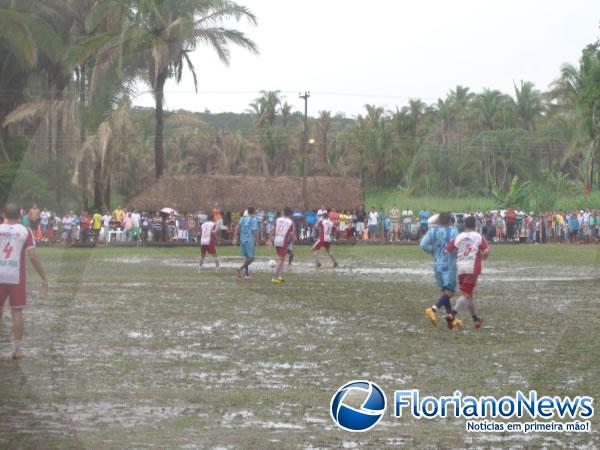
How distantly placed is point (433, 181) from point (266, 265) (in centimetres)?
5217

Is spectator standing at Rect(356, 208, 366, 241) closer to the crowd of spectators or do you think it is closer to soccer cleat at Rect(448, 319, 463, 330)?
the crowd of spectators

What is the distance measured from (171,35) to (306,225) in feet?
35.0

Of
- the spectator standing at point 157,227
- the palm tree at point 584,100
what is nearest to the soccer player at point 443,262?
the palm tree at point 584,100

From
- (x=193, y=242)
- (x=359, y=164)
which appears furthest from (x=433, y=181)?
(x=193, y=242)

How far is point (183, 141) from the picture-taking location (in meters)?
91.3

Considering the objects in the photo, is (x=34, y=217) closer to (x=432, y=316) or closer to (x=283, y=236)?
(x=283, y=236)

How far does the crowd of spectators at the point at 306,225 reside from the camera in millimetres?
50625

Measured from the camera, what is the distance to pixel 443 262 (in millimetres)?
17203

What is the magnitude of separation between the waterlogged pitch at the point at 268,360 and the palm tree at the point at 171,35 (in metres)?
28.6

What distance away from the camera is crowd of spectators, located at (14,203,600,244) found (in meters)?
50.6

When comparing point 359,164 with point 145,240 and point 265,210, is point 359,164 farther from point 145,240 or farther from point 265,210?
point 145,240

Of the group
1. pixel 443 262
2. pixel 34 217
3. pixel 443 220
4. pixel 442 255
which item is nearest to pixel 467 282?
pixel 443 262

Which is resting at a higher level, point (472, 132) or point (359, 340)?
point (472, 132)

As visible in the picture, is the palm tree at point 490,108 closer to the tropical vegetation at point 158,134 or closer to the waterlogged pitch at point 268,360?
the tropical vegetation at point 158,134
